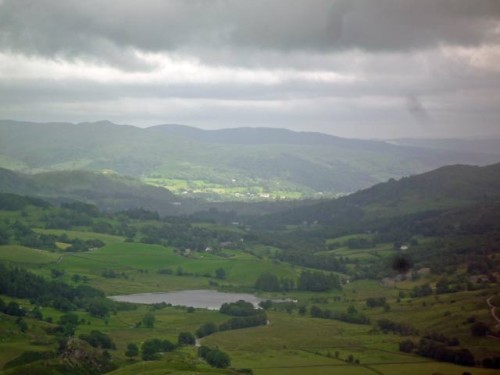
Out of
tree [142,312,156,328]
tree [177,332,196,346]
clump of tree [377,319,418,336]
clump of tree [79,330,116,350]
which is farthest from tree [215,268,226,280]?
clump of tree [79,330,116,350]

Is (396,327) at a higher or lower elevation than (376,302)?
lower

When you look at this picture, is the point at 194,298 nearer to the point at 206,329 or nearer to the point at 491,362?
the point at 206,329

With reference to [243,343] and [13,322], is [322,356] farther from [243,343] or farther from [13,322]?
[13,322]

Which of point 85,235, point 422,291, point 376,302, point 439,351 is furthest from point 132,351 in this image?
point 85,235

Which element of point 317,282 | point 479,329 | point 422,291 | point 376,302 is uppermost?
point 317,282

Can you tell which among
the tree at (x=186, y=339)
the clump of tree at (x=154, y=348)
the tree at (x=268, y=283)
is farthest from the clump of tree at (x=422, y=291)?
the clump of tree at (x=154, y=348)

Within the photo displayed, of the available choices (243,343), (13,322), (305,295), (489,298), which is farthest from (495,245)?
(13,322)

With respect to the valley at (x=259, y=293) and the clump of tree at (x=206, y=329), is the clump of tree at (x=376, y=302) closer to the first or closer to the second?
the valley at (x=259, y=293)

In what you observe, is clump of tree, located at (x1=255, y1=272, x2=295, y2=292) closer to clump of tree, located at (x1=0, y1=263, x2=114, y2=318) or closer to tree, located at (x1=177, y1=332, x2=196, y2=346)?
clump of tree, located at (x1=0, y1=263, x2=114, y2=318)
